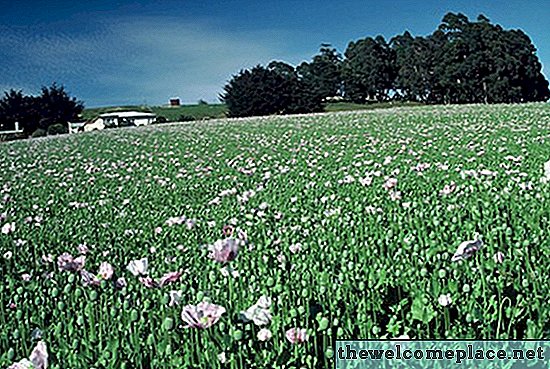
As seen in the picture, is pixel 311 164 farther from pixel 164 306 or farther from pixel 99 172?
pixel 164 306

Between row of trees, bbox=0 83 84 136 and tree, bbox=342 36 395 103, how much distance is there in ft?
120

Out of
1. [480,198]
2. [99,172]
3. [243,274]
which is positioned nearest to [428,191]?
[480,198]

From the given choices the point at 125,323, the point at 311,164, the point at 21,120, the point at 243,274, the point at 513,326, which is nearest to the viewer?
the point at 513,326

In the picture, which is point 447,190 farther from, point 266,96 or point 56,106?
point 56,106

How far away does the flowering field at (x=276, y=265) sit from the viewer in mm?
2107

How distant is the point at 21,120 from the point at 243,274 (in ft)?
281

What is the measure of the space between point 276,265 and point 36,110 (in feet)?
281

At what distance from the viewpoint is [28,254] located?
4469 mm

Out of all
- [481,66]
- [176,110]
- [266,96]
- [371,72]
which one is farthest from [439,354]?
[176,110]

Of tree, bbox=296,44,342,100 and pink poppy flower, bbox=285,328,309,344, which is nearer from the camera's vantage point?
pink poppy flower, bbox=285,328,309,344

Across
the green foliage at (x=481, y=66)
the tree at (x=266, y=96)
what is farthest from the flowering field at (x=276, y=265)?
the green foliage at (x=481, y=66)

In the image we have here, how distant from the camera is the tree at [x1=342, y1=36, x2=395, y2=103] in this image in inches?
3174

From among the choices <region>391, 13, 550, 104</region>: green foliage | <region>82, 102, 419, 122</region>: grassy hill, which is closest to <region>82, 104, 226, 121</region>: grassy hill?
<region>82, 102, 419, 122</region>: grassy hill

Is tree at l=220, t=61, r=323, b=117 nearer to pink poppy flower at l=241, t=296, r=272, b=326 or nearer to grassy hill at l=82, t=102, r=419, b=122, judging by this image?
grassy hill at l=82, t=102, r=419, b=122
